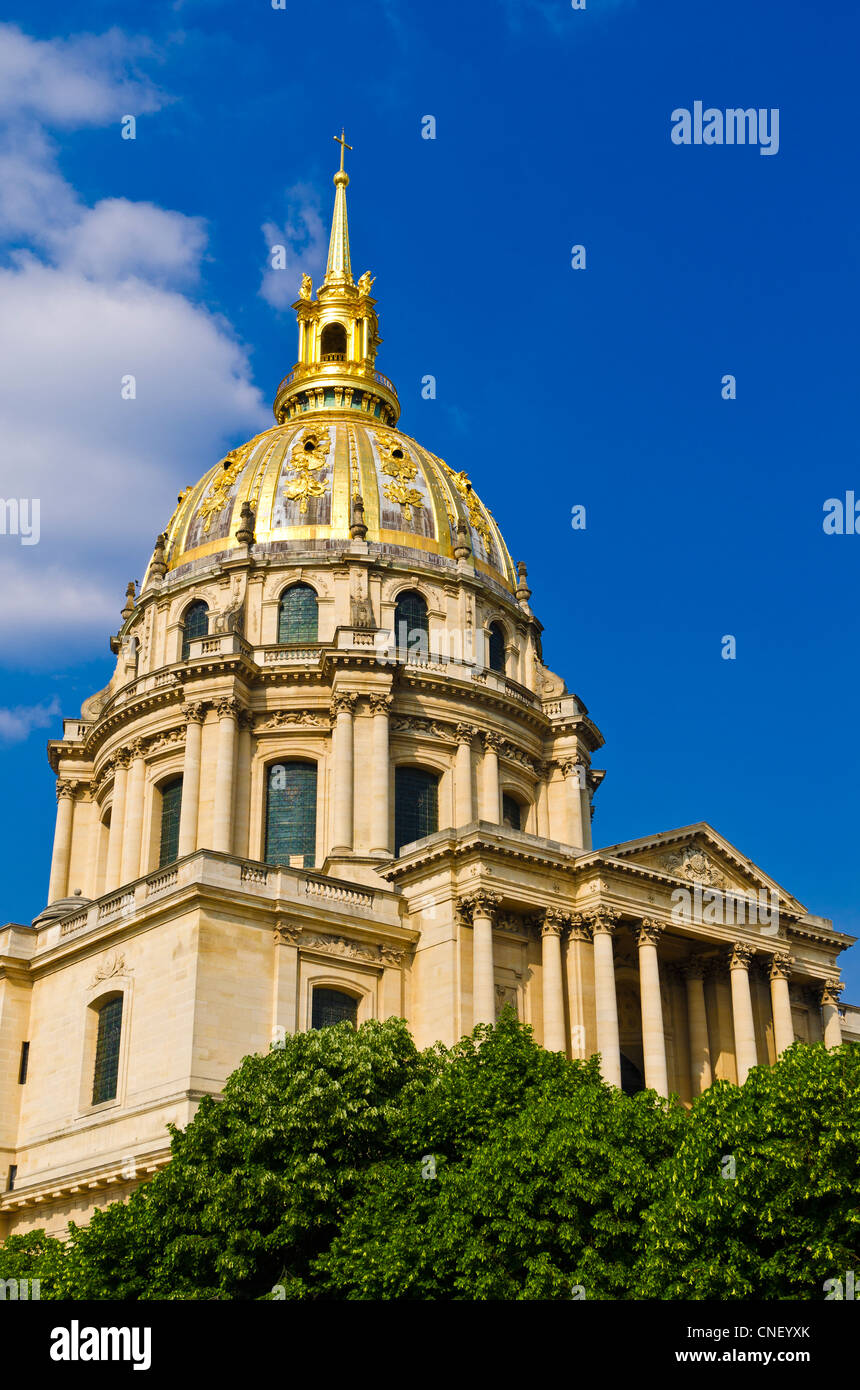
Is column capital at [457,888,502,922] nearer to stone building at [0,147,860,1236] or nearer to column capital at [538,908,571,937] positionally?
stone building at [0,147,860,1236]

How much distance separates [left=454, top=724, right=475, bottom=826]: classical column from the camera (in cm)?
6378

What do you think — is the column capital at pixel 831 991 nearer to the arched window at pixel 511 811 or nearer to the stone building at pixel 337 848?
the stone building at pixel 337 848

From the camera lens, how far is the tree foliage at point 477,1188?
30.5 meters

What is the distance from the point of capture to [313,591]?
69.1 m

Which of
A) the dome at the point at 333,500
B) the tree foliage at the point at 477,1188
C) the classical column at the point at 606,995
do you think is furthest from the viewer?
the dome at the point at 333,500

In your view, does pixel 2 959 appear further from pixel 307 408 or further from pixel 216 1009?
pixel 307 408

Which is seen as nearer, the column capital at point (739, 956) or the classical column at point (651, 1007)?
the classical column at point (651, 1007)

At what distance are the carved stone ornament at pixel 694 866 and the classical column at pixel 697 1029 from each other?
278cm

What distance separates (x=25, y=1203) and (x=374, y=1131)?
15.2 meters

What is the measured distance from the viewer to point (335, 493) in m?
71.8

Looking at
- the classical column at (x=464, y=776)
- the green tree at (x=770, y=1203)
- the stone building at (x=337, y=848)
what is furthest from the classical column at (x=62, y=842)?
the green tree at (x=770, y=1203)

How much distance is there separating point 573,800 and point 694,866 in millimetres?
13721
